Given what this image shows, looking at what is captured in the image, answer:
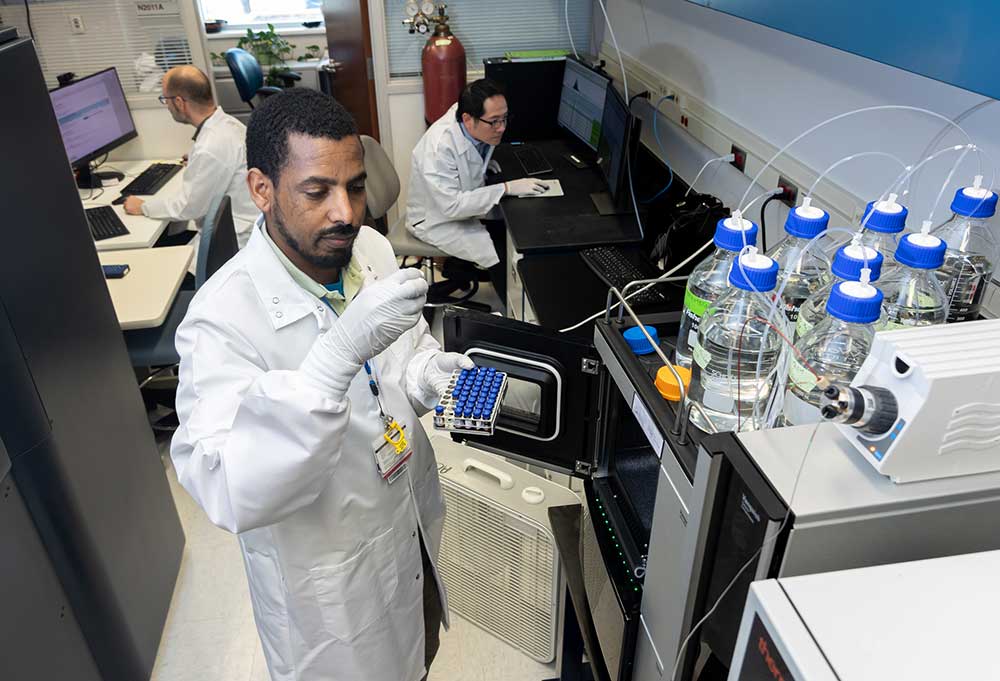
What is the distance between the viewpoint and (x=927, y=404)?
606 mm

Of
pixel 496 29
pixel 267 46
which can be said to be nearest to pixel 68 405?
pixel 496 29

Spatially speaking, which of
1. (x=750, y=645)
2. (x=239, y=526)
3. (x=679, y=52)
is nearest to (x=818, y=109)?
(x=679, y=52)

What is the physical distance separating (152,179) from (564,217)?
6.25ft

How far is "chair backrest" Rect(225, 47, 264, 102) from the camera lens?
4.09 m

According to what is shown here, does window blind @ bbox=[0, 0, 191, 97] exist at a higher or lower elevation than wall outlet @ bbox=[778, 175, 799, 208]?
higher

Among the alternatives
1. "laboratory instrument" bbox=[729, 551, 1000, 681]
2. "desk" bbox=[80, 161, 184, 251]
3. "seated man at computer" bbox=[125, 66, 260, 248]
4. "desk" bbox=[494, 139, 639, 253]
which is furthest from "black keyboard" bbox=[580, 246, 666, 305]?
"desk" bbox=[80, 161, 184, 251]

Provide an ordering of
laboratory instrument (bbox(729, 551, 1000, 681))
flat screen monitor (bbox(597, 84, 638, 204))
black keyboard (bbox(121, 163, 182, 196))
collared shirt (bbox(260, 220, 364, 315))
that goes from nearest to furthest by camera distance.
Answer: laboratory instrument (bbox(729, 551, 1000, 681))
collared shirt (bbox(260, 220, 364, 315))
flat screen monitor (bbox(597, 84, 638, 204))
black keyboard (bbox(121, 163, 182, 196))

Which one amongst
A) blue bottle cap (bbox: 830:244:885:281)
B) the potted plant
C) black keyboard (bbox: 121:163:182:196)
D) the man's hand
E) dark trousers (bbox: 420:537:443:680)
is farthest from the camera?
the potted plant

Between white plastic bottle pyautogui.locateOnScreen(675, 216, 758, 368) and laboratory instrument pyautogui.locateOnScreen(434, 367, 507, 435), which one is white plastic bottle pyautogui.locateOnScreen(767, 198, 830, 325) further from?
laboratory instrument pyautogui.locateOnScreen(434, 367, 507, 435)

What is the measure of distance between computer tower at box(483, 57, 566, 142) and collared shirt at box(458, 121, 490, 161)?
0.39 m

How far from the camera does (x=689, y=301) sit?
99cm

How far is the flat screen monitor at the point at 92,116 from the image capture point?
2924 mm

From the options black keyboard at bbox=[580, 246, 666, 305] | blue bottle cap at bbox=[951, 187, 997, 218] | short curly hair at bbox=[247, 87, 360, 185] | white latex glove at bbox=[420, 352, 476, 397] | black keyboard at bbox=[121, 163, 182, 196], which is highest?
short curly hair at bbox=[247, 87, 360, 185]

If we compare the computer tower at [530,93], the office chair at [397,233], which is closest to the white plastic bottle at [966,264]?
the office chair at [397,233]
